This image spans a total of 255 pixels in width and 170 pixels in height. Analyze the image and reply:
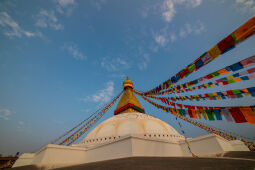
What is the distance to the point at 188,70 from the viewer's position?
4.15m

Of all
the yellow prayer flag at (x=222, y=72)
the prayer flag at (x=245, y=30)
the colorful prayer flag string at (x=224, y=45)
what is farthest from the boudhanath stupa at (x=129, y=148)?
the prayer flag at (x=245, y=30)

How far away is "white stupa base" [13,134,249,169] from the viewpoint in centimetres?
623

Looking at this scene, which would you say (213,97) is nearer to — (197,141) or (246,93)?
(246,93)

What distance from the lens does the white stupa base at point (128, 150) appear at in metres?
6.23

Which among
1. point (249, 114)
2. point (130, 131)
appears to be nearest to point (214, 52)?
point (249, 114)

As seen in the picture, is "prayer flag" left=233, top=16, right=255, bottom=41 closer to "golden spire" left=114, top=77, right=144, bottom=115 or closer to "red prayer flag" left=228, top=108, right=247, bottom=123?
"red prayer flag" left=228, top=108, right=247, bottom=123

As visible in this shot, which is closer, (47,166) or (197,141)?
(47,166)

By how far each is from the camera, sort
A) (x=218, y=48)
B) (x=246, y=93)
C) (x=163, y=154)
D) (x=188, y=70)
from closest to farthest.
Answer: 1. (x=218, y=48)
2. (x=246, y=93)
3. (x=188, y=70)
4. (x=163, y=154)

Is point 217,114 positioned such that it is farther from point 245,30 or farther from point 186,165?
point 245,30

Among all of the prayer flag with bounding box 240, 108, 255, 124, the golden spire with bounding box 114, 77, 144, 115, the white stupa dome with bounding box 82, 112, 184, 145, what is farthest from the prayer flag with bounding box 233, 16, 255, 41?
the golden spire with bounding box 114, 77, 144, 115

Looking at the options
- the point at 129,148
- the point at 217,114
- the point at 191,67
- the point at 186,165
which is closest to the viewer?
the point at 186,165

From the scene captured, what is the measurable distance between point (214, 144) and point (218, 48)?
685cm

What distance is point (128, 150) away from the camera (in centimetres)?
601

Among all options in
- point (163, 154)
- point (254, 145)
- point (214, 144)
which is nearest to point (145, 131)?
point (163, 154)
